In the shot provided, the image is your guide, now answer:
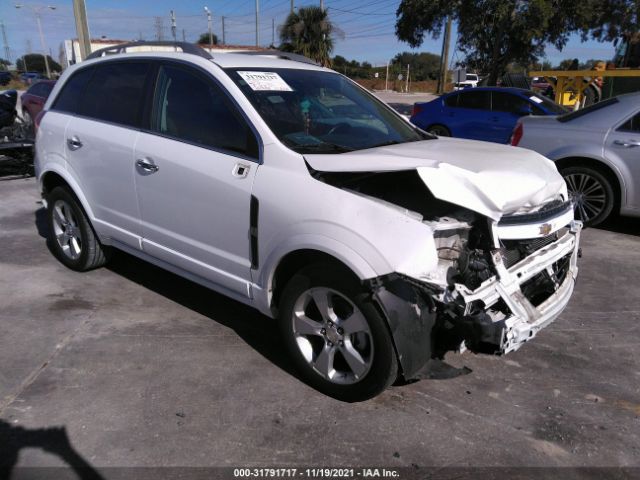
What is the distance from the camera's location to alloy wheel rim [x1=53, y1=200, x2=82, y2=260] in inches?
181

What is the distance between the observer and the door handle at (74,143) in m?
4.18

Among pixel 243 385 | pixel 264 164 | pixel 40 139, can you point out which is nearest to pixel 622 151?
pixel 264 164

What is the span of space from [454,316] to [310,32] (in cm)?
3537

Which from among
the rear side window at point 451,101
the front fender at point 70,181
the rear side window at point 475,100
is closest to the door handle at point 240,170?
the front fender at point 70,181

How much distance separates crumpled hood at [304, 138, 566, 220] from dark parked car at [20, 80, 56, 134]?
987cm

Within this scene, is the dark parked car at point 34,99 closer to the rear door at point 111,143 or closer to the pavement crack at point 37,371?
the rear door at point 111,143

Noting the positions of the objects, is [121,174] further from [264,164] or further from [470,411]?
[470,411]

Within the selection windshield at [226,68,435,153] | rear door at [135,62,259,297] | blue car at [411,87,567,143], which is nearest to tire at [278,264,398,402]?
rear door at [135,62,259,297]

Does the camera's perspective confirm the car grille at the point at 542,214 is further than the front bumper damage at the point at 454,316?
Yes

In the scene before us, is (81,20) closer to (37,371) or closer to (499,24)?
(37,371)

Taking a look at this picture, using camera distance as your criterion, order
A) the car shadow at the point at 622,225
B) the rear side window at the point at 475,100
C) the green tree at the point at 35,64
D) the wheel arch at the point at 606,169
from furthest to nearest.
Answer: the green tree at the point at 35,64, the rear side window at the point at 475,100, the car shadow at the point at 622,225, the wheel arch at the point at 606,169

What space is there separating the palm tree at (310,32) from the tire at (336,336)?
111ft

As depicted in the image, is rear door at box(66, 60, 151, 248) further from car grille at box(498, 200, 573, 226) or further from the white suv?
car grille at box(498, 200, 573, 226)

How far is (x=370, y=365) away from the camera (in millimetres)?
2709
